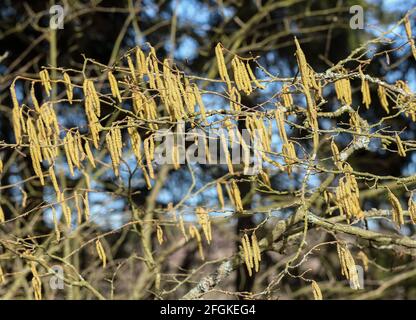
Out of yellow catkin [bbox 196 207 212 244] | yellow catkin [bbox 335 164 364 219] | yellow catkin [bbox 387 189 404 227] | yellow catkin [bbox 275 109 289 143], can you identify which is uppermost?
yellow catkin [bbox 275 109 289 143]

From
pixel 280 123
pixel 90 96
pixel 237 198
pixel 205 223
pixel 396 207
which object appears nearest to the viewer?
pixel 280 123

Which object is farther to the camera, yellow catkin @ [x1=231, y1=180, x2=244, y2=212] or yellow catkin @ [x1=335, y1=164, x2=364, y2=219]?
yellow catkin @ [x1=231, y1=180, x2=244, y2=212]

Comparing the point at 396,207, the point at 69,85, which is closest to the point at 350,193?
the point at 396,207

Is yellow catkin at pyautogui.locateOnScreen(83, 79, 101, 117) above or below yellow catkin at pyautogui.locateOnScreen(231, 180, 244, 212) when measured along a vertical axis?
above

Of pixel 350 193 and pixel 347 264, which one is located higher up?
pixel 350 193

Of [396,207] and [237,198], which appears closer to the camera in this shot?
[396,207]

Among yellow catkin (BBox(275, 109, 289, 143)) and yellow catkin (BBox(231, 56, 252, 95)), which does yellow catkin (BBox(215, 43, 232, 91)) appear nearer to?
yellow catkin (BBox(231, 56, 252, 95))

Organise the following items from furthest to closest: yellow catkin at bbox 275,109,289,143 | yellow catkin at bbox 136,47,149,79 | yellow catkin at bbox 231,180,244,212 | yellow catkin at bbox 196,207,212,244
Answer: yellow catkin at bbox 196,207,212,244
yellow catkin at bbox 231,180,244,212
yellow catkin at bbox 136,47,149,79
yellow catkin at bbox 275,109,289,143

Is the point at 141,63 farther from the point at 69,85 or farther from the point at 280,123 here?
the point at 280,123

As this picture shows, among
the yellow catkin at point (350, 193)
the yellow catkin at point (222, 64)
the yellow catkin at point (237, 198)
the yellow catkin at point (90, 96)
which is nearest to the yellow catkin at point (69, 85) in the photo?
the yellow catkin at point (90, 96)

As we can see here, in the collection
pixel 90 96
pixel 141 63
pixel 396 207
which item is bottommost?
pixel 396 207

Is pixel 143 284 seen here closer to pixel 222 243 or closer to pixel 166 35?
pixel 222 243

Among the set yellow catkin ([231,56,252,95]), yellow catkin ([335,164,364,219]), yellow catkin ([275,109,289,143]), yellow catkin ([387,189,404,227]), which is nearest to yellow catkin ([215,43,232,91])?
yellow catkin ([231,56,252,95])

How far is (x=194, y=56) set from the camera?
25.7 feet
